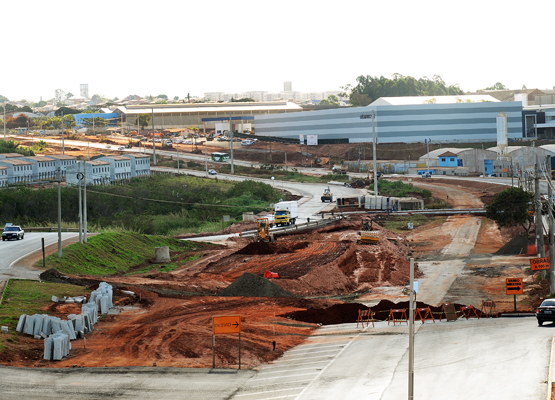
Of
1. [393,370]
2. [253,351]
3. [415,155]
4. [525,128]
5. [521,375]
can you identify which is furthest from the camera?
[525,128]

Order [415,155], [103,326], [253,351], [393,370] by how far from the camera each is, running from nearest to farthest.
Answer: [393,370], [253,351], [103,326], [415,155]

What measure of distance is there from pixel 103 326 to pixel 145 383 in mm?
10674

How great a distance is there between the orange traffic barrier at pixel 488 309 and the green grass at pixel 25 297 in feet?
77.4

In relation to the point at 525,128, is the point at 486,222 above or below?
below

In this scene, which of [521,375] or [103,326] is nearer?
[521,375]

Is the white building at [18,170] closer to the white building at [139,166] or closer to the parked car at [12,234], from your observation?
the white building at [139,166]

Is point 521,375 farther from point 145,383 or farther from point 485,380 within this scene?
point 145,383

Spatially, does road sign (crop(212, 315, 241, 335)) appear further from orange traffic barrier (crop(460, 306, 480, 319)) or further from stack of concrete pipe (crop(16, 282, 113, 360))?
orange traffic barrier (crop(460, 306, 480, 319))

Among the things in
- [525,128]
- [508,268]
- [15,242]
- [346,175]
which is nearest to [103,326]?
[15,242]

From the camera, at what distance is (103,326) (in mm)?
35250

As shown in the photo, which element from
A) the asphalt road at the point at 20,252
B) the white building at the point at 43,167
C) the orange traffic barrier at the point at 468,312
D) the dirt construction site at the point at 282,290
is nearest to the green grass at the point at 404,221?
the dirt construction site at the point at 282,290

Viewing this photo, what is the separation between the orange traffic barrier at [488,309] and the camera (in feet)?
118

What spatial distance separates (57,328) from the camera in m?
31.7

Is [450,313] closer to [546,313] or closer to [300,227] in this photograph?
[546,313]
